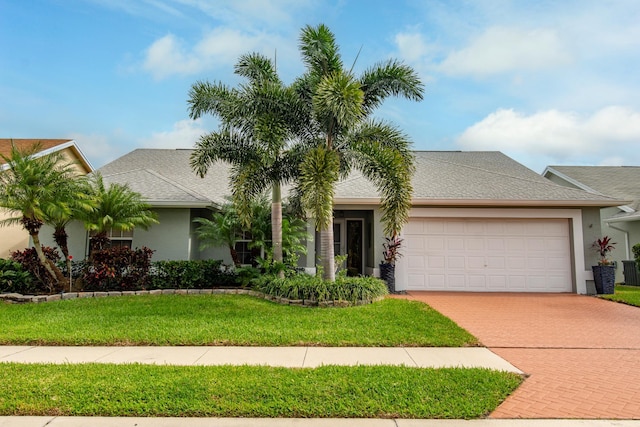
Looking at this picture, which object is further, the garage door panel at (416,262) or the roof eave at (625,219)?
the roof eave at (625,219)

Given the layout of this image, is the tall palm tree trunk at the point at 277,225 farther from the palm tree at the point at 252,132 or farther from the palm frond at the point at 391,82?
the palm frond at the point at 391,82

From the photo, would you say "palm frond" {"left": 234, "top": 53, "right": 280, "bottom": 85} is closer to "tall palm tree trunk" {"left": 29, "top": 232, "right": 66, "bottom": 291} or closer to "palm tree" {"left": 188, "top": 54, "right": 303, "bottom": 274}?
"palm tree" {"left": 188, "top": 54, "right": 303, "bottom": 274}

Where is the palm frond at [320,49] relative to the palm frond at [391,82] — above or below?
above

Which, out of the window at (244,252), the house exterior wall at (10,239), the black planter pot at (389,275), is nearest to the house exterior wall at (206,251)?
the window at (244,252)

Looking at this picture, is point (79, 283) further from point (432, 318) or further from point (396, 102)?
point (396, 102)

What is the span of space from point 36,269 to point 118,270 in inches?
88.9

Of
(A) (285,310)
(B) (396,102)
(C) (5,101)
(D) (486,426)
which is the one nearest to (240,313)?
(A) (285,310)

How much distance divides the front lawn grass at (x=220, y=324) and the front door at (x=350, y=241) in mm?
4942

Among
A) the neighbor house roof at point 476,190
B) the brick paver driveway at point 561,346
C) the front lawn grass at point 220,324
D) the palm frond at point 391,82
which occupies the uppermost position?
the palm frond at point 391,82

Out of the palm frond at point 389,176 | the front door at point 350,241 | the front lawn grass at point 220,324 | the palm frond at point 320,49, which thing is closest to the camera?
the front lawn grass at point 220,324

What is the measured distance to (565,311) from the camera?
910 centimetres

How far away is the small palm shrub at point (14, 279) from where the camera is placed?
10.0 m

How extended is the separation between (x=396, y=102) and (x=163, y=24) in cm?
766

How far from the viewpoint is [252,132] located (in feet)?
30.9
